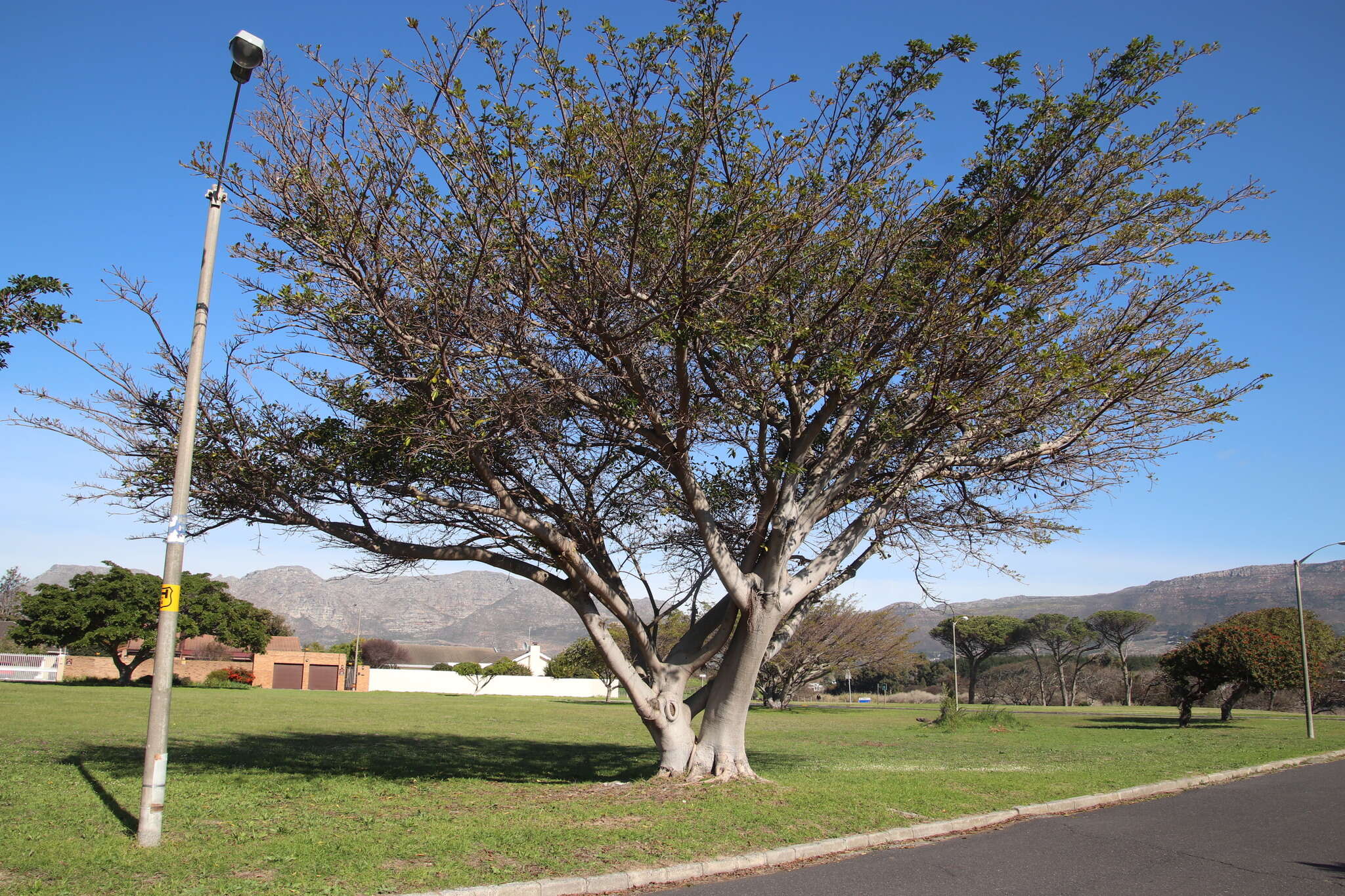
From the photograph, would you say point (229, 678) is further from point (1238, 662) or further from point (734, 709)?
point (1238, 662)

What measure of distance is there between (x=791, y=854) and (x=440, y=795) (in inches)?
199

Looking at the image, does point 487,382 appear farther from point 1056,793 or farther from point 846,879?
point 1056,793

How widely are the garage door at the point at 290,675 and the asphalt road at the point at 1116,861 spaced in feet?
224

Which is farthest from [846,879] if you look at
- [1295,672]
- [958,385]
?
[1295,672]

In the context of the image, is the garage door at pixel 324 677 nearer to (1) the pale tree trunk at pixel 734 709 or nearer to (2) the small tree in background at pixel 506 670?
(2) the small tree in background at pixel 506 670

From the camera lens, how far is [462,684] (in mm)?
75000

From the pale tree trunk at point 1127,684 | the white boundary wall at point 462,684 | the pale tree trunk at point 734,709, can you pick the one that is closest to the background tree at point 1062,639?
the pale tree trunk at point 1127,684

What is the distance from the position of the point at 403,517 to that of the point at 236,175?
487 centimetres

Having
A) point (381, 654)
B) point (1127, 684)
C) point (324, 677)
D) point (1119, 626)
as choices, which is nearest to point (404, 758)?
point (324, 677)

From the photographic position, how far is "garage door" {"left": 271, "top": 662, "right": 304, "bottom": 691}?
223ft

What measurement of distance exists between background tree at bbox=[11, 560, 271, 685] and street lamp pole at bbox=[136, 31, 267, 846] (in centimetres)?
4406

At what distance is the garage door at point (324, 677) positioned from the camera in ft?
228

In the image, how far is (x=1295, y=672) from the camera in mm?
30625

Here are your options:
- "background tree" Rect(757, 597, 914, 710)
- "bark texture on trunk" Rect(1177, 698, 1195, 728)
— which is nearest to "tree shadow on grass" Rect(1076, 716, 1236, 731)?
"bark texture on trunk" Rect(1177, 698, 1195, 728)
